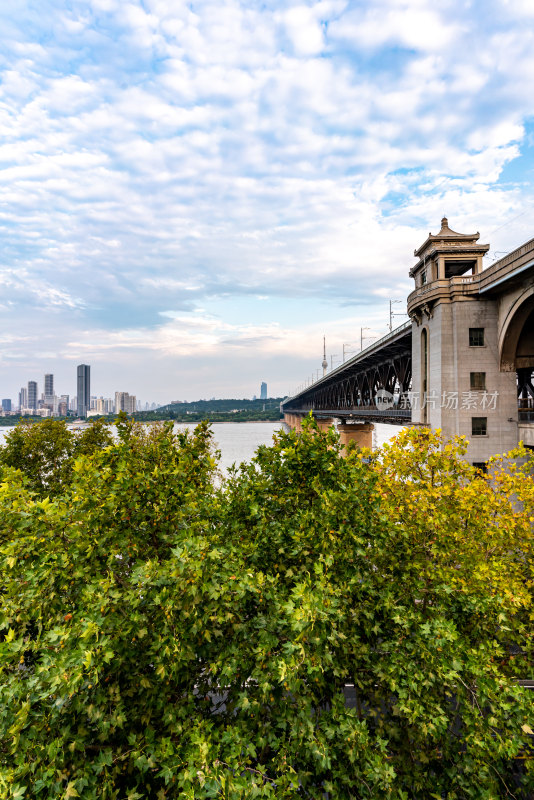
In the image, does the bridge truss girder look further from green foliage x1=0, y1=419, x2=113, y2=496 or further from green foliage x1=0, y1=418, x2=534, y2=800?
green foliage x1=0, y1=418, x2=534, y2=800

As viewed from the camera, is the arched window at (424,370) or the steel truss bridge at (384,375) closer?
the arched window at (424,370)

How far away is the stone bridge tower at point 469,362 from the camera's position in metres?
28.9

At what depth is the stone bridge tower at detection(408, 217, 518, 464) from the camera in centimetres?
2894

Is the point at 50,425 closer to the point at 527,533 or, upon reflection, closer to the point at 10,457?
the point at 10,457

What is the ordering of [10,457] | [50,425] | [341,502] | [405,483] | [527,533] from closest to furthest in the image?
[341,502] < [527,533] < [405,483] < [10,457] < [50,425]

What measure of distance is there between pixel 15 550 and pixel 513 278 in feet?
98.8

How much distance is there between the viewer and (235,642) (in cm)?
635

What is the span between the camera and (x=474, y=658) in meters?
6.87

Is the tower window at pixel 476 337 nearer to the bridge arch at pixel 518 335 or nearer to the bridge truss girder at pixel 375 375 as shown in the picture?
the bridge arch at pixel 518 335

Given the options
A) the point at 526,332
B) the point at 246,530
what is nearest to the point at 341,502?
the point at 246,530

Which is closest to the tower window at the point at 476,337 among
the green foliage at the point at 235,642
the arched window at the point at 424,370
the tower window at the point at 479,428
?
the arched window at the point at 424,370

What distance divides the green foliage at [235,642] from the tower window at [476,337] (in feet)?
78.9

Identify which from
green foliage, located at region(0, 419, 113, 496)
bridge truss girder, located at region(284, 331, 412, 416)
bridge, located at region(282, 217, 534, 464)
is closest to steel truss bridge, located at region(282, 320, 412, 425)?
bridge truss girder, located at region(284, 331, 412, 416)

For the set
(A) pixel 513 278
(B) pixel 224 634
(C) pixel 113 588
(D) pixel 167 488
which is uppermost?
(A) pixel 513 278
